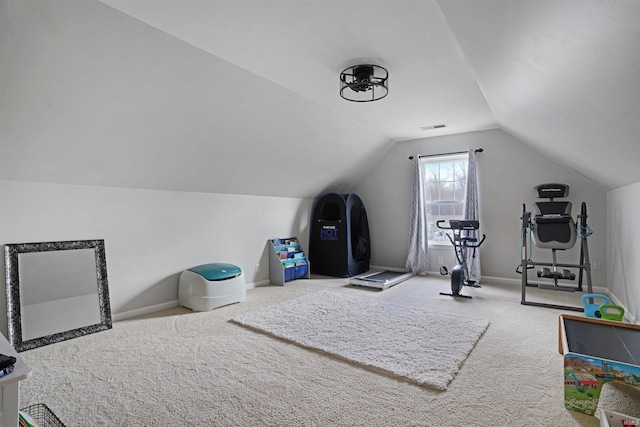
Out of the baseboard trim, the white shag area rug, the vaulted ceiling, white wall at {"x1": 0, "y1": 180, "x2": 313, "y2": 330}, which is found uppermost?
the vaulted ceiling

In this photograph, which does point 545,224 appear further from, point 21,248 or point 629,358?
point 21,248

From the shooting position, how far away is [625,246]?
11.7 feet

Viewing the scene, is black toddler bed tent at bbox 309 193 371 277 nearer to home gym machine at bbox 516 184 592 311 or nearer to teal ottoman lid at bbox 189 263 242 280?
teal ottoman lid at bbox 189 263 242 280

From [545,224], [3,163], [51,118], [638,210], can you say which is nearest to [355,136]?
[545,224]

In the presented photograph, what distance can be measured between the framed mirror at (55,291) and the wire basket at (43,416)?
4.10 feet

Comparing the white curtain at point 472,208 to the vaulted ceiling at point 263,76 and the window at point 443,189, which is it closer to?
the window at point 443,189

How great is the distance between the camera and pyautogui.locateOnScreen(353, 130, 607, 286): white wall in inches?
185

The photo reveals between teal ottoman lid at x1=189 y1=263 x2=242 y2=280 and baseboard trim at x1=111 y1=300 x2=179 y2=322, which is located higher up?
teal ottoman lid at x1=189 y1=263 x2=242 y2=280

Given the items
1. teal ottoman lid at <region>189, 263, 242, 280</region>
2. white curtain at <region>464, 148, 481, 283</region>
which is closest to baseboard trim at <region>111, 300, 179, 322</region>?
teal ottoman lid at <region>189, 263, 242, 280</region>

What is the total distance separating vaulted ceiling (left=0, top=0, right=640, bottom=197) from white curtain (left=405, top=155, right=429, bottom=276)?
1813 millimetres

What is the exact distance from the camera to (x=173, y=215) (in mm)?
3986

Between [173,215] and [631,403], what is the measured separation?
4300 mm

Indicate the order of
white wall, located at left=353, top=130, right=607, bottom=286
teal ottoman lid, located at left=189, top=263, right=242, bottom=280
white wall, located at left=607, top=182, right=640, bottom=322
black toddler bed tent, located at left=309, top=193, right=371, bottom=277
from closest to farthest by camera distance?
white wall, located at left=607, top=182, right=640, bottom=322 → teal ottoman lid, located at left=189, top=263, right=242, bottom=280 → white wall, located at left=353, top=130, right=607, bottom=286 → black toddler bed tent, located at left=309, top=193, right=371, bottom=277

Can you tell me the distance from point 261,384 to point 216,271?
196 cm
